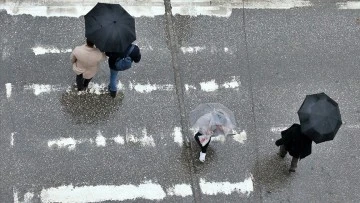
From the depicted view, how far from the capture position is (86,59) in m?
8.16

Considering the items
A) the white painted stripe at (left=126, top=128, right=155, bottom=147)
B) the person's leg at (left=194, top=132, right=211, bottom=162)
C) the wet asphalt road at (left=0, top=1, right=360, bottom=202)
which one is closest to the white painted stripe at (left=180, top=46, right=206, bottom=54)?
the wet asphalt road at (left=0, top=1, right=360, bottom=202)

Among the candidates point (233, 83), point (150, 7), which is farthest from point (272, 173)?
point (150, 7)

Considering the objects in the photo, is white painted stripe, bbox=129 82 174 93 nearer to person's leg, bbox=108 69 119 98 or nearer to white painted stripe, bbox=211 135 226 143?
person's leg, bbox=108 69 119 98

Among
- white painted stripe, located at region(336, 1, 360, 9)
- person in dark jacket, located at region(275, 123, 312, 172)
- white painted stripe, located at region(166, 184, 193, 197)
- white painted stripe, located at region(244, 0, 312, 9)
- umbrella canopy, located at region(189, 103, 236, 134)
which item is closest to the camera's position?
umbrella canopy, located at region(189, 103, 236, 134)

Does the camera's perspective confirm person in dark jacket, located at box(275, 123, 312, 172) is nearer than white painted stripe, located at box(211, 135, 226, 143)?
Yes

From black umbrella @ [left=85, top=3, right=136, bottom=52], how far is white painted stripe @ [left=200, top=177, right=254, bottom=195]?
233 centimetres

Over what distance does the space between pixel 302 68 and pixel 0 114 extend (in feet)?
16.1

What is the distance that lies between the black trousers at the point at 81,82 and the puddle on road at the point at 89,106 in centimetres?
12

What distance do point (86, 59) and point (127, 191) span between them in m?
1.96

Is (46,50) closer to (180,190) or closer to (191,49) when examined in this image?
(191,49)

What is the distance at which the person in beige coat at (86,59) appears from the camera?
26.6ft

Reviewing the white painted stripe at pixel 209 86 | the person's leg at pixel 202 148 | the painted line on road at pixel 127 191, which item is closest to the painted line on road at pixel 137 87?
the white painted stripe at pixel 209 86

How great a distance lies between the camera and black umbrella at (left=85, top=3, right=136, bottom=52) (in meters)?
7.87

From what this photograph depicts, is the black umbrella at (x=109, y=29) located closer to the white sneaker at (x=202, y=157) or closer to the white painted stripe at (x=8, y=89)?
the white painted stripe at (x=8, y=89)
